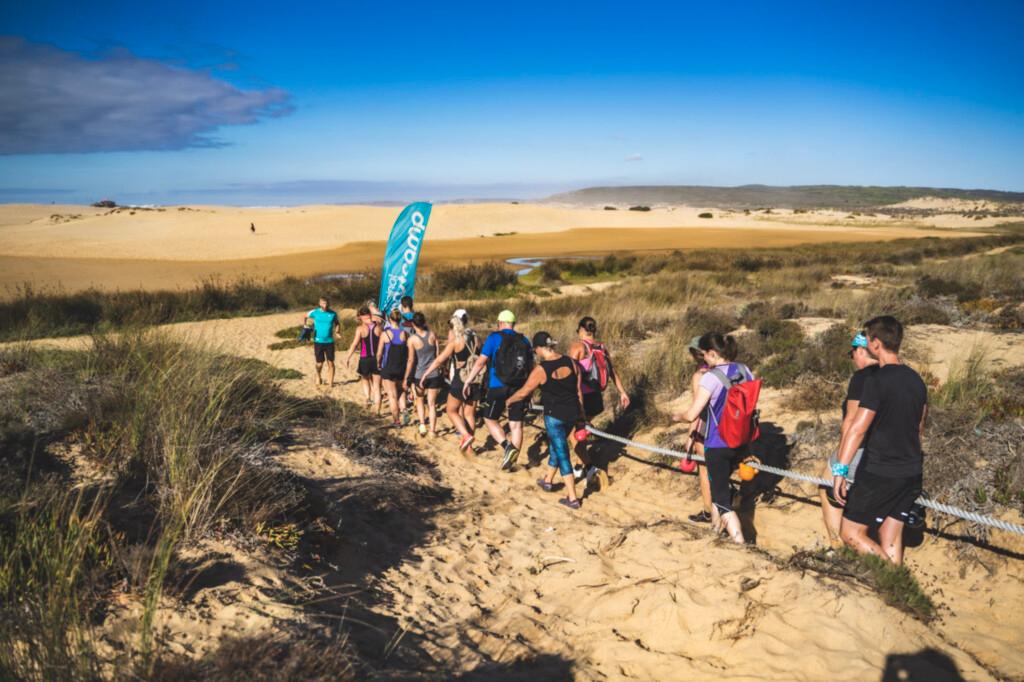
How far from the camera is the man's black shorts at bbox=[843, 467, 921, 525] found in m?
4.29

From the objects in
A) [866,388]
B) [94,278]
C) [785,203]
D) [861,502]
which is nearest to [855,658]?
[861,502]

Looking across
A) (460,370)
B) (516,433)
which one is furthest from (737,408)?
(460,370)

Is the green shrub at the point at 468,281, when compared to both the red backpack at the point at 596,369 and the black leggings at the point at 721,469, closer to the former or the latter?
the red backpack at the point at 596,369

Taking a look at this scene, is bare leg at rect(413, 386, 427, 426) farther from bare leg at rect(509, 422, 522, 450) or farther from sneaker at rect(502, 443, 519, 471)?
bare leg at rect(509, 422, 522, 450)

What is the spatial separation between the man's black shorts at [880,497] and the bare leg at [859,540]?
0.24 ft

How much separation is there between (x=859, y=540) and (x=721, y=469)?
1.12 metres

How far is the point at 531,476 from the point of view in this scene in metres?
7.85

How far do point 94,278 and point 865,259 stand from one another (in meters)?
39.9

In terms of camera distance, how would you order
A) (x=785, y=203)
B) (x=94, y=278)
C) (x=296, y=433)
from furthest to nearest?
(x=785, y=203)
(x=94, y=278)
(x=296, y=433)

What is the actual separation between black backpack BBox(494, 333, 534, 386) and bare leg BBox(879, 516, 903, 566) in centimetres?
397

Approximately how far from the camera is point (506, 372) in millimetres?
7316

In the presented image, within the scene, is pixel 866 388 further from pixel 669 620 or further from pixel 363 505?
pixel 363 505

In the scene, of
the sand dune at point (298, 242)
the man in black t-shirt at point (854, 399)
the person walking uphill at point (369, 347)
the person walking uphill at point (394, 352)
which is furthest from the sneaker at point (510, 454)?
the sand dune at point (298, 242)

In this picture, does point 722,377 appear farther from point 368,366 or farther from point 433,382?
point 368,366
